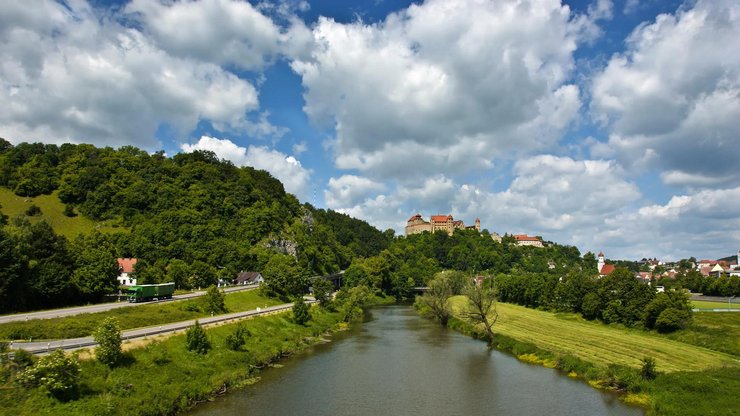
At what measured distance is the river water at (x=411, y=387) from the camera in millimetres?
32438

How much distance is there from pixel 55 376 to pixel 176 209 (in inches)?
3815

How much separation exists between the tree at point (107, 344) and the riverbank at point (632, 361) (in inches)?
1488

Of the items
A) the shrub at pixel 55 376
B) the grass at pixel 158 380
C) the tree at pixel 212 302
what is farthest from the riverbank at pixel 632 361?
the shrub at pixel 55 376

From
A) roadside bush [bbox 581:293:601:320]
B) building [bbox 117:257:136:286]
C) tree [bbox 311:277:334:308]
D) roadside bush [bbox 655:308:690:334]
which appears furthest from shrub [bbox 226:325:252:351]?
roadside bush [bbox 581:293:601:320]

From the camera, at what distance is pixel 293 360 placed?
4909 centimetres

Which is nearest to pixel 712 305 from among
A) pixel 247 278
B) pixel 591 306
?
pixel 591 306

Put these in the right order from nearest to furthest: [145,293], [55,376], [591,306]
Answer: [55,376], [145,293], [591,306]

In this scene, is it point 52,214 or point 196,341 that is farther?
point 52,214

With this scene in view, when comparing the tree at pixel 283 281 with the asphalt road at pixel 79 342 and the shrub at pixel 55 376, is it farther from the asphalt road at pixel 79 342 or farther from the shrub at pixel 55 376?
the shrub at pixel 55 376

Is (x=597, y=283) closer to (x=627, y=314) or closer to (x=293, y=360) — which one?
(x=627, y=314)

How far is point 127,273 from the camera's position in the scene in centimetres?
8900

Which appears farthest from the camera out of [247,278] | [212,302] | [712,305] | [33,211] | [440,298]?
[33,211]

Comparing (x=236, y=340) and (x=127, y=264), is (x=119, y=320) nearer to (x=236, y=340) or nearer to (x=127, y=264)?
(x=236, y=340)

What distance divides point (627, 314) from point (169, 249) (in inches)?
3608
